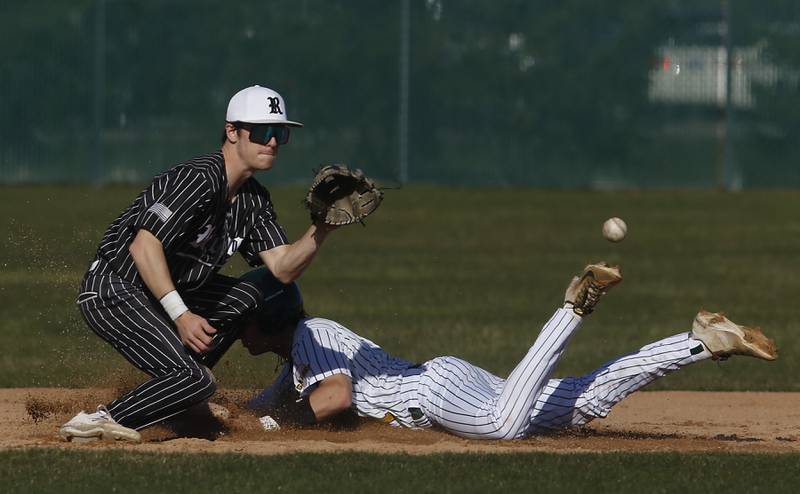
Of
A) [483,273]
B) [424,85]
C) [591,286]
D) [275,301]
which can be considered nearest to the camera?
[591,286]

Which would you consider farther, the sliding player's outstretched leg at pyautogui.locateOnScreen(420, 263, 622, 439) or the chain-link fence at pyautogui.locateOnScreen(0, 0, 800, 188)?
the chain-link fence at pyautogui.locateOnScreen(0, 0, 800, 188)

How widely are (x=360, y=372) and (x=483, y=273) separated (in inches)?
375

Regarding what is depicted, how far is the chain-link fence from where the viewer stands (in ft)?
86.4

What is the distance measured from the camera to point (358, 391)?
22.6ft

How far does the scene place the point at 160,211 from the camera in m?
6.51

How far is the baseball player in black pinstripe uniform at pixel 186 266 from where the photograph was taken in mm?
6488

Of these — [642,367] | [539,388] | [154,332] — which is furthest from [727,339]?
[154,332]

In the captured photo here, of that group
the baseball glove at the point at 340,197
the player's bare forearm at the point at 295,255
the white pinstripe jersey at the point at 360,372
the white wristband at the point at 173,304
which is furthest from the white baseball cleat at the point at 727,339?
the white wristband at the point at 173,304

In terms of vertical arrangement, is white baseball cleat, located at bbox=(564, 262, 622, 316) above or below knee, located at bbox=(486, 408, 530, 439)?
above

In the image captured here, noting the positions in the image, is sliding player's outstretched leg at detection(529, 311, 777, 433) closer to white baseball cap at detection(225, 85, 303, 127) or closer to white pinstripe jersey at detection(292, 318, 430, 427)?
white pinstripe jersey at detection(292, 318, 430, 427)

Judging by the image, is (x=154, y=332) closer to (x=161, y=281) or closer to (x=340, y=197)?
(x=161, y=281)

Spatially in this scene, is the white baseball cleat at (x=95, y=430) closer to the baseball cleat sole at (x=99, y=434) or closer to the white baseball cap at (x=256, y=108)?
the baseball cleat sole at (x=99, y=434)

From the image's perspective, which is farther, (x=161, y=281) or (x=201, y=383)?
(x=201, y=383)

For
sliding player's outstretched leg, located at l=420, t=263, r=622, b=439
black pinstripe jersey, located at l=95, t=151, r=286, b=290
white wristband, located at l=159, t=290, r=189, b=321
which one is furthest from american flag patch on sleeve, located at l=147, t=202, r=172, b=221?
sliding player's outstretched leg, located at l=420, t=263, r=622, b=439
